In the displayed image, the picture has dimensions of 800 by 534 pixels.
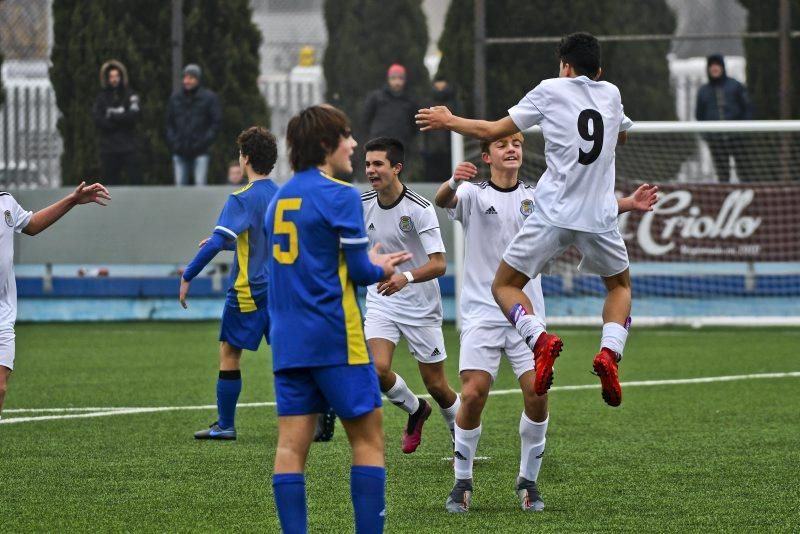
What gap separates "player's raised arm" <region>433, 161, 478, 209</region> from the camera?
7742 mm

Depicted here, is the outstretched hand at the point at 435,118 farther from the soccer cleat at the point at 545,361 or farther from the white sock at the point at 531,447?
the white sock at the point at 531,447

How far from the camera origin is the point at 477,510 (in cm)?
763

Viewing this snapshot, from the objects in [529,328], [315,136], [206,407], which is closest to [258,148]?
[206,407]

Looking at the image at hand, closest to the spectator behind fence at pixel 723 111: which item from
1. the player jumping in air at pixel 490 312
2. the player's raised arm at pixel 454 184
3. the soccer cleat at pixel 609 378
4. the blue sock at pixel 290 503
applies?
the player jumping in air at pixel 490 312

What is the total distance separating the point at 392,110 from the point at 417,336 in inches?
401

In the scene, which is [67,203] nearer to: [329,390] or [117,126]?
[329,390]

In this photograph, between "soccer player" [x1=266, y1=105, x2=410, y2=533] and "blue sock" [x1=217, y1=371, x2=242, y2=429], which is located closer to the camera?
"soccer player" [x1=266, y1=105, x2=410, y2=533]

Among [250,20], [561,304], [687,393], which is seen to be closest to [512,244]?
[687,393]

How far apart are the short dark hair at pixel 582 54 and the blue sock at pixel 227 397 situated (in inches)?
150

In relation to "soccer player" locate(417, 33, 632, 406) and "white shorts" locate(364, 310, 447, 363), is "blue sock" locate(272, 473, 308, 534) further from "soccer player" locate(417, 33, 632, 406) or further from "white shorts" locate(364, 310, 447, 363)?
"white shorts" locate(364, 310, 447, 363)

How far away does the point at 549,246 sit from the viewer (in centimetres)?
762

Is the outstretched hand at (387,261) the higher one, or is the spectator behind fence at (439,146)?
the spectator behind fence at (439,146)

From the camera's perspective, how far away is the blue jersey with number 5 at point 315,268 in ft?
19.0

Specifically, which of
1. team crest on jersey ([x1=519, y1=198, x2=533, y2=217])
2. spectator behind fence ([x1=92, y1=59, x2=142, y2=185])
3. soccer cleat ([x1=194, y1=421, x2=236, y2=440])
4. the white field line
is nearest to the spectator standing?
spectator behind fence ([x1=92, y1=59, x2=142, y2=185])
